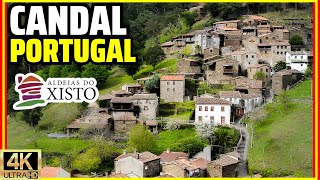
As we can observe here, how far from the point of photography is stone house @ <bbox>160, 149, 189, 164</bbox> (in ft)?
47.9

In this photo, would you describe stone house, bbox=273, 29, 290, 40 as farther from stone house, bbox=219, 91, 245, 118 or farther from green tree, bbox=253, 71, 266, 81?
stone house, bbox=219, 91, 245, 118

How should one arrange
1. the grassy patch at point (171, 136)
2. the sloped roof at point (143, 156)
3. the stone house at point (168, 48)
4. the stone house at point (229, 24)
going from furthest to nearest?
the stone house at point (229, 24) → the stone house at point (168, 48) → the grassy patch at point (171, 136) → the sloped roof at point (143, 156)

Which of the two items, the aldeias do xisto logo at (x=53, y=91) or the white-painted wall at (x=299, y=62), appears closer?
the aldeias do xisto logo at (x=53, y=91)

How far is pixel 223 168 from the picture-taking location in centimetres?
1377

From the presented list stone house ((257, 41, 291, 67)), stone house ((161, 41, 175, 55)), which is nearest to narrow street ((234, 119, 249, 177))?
stone house ((257, 41, 291, 67))

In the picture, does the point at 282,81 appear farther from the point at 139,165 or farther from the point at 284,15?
the point at 284,15

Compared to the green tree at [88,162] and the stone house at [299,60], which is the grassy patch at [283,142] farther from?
the green tree at [88,162]

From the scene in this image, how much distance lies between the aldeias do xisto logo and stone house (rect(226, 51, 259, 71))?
9165 millimetres

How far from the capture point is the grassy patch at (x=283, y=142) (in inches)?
544

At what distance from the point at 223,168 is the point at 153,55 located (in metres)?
8.51

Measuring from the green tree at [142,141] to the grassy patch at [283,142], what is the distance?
8.01 feet

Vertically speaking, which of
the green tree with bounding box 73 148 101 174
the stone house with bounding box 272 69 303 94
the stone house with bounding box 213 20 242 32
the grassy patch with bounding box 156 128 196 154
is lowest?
the green tree with bounding box 73 148 101 174

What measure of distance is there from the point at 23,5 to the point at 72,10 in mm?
883

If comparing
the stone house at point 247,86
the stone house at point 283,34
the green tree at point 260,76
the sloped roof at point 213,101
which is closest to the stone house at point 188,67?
the stone house at point 247,86
